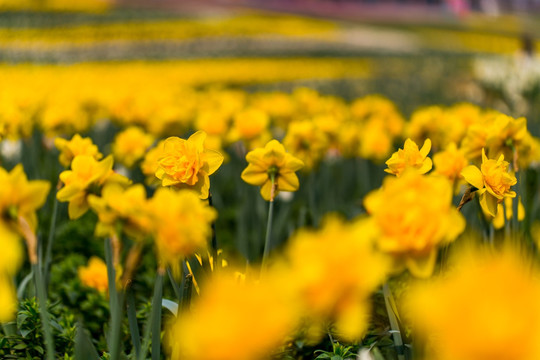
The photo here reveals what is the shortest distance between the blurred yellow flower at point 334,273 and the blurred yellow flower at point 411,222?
3.3 inches

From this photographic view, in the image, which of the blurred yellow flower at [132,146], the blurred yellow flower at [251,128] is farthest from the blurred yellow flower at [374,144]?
the blurred yellow flower at [132,146]

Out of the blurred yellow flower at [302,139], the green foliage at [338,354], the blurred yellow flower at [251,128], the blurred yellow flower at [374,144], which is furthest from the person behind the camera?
the blurred yellow flower at [374,144]

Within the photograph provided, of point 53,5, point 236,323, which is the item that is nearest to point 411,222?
point 236,323

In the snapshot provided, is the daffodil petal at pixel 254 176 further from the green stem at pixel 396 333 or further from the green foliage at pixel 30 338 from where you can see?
the green foliage at pixel 30 338

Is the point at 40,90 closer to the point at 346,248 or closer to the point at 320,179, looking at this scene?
the point at 320,179

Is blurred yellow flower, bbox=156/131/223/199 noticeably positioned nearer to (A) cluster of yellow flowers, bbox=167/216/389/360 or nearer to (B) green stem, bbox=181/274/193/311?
(B) green stem, bbox=181/274/193/311

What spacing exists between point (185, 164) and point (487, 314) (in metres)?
0.81

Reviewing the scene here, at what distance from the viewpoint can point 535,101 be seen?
586 centimetres

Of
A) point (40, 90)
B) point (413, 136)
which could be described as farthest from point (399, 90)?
point (413, 136)

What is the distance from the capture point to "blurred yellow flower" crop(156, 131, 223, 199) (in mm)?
1264

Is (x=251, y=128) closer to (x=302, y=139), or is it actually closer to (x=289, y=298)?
(x=302, y=139)

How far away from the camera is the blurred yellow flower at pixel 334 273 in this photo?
662 millimetres

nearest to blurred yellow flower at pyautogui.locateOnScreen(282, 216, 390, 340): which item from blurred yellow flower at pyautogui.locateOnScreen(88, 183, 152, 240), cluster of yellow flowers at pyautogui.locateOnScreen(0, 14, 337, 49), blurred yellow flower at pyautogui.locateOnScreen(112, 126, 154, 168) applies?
blurred yellow flower at pyautogui.locateOnScreen(88, 183, 152, 240)

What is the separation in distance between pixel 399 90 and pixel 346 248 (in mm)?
7605
